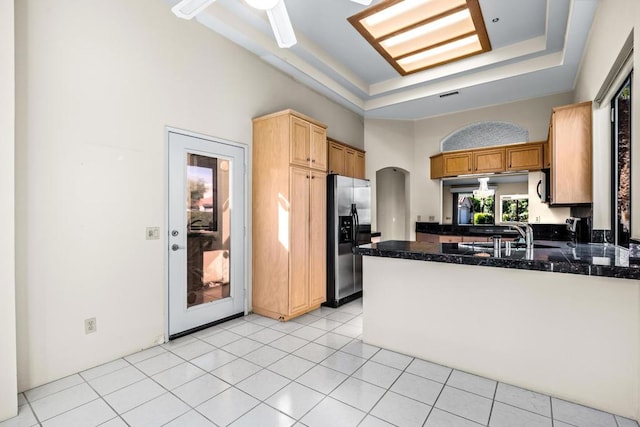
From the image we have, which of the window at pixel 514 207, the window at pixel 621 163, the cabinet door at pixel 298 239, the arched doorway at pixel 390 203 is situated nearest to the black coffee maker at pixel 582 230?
the window at pixel 621 163

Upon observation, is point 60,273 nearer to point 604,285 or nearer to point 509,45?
point 604,285

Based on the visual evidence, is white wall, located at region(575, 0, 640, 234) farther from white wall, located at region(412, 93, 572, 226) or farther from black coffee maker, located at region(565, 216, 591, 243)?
white wall, located at region(412, 93, 572, 226)

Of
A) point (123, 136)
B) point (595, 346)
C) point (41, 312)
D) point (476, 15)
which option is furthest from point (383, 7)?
point (41, 312)

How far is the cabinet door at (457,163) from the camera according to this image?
18.8 feet

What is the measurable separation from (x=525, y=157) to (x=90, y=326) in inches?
245

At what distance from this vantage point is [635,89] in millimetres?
1949

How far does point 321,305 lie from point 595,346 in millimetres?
2836

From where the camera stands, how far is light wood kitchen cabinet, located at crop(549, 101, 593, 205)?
298 cm

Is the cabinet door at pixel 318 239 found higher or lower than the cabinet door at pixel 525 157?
lower

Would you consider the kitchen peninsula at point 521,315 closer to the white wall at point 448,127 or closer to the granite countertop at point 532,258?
the granite countertop at point 532,258

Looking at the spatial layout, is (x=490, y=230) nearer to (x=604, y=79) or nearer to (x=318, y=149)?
(x=604, y=79)

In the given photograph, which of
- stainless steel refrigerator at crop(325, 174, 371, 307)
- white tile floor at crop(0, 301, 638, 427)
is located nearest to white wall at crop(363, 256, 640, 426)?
white tile floor at crop(0, 301, 638, 427)

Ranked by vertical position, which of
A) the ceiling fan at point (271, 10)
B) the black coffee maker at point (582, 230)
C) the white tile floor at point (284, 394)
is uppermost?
the ceiling fan at point (271, 10)

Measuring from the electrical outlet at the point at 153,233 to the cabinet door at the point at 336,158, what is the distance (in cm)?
269
